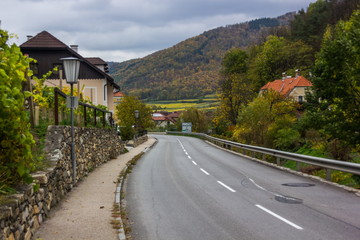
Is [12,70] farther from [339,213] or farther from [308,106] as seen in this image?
[308,106]

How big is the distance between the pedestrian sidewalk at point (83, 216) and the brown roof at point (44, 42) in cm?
2893

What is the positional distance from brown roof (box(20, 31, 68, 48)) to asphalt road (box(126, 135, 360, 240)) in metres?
28.1

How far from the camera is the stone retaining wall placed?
582 cm

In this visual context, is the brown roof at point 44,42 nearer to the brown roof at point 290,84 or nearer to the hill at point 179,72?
the brown roof at point 290,84

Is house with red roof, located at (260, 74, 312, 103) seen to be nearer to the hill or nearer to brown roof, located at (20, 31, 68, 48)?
brown roof, located at (20, 31, 68, 48)

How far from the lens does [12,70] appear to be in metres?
6.32

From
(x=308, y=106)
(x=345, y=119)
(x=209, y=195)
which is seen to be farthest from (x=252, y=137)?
(x=209, y=195)

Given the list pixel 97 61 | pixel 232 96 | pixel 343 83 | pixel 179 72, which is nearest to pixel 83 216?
pixel 343 83

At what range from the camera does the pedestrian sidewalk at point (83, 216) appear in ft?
23.7

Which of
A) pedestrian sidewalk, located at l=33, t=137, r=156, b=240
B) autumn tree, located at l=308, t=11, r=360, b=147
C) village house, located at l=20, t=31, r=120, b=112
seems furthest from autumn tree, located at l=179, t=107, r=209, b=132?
pedestrian sidewalk, located at l=33, t=137, r=156, b=240

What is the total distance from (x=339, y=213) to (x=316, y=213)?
0.48 m

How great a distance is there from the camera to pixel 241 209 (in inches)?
374

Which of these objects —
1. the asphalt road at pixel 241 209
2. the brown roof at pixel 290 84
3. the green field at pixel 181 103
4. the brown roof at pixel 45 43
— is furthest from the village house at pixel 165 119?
the asphalt road at pixel 241 209

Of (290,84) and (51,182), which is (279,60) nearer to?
(290,84)
